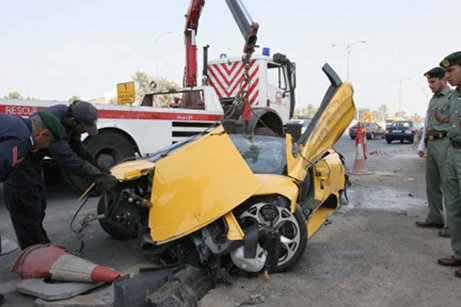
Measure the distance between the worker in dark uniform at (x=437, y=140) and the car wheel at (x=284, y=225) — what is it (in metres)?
2.21

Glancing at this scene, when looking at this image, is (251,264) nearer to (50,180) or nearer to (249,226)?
(249,226)

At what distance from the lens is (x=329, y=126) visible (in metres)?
4.45

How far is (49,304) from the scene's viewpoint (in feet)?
9.51

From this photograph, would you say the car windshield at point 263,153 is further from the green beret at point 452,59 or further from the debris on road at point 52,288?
the debris on road at point 52,288

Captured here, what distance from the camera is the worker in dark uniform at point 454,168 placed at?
3.60 meters

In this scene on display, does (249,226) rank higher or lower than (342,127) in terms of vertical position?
lower

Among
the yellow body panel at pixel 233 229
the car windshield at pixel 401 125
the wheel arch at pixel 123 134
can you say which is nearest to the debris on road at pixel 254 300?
the yellow body panel at pixel 233 229

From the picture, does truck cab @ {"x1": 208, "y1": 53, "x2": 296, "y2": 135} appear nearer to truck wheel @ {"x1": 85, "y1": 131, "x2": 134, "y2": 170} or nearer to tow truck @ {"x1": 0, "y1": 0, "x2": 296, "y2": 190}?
tow truck @ {"x1": 0, "y1": 0, "x2": 296, "y2": 190}

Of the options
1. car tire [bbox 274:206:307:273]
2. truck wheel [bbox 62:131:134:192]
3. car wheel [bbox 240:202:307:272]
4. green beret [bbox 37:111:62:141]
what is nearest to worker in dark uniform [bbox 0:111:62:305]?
green beret [bbox 37:111:62:141]

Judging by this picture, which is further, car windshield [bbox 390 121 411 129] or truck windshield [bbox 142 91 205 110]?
car windshield [bbox 390 121 411 129]

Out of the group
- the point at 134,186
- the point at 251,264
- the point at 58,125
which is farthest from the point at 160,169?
the point at 251,264

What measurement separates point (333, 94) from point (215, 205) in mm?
2230

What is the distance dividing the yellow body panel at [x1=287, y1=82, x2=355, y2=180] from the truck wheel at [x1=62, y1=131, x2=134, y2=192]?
141 inches

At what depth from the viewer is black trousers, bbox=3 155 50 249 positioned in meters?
3.56
